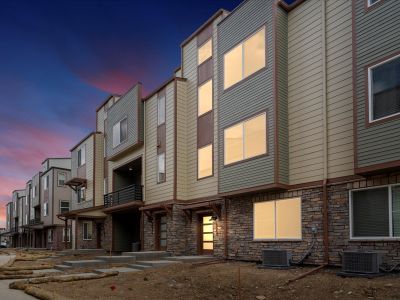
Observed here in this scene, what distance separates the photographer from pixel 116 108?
30703 millimetres

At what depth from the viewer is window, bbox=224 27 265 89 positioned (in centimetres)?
1809

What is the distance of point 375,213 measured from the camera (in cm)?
1355

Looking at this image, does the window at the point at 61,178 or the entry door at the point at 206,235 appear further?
the window at the point at 61,178

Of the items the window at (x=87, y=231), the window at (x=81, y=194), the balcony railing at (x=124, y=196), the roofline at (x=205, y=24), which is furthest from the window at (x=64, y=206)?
the roofline at (x=205, y=24)

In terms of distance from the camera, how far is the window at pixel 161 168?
985 inches

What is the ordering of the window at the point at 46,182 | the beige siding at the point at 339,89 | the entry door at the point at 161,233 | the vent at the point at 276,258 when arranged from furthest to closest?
the window at the point at 46,182
the entry door at the point at 161,233
the vent at the point at 276,258
the beige siding at the point at 339,89

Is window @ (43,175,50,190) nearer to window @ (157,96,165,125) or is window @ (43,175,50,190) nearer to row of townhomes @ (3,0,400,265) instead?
row of townhomes @ (3,0,400,265)

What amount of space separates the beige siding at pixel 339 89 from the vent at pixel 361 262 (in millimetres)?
2702

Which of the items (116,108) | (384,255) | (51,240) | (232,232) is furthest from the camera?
(51,240)

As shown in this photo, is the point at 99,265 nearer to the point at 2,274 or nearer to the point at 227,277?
the point at 2,274

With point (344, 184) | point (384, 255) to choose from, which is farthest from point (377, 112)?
point (384, 255)

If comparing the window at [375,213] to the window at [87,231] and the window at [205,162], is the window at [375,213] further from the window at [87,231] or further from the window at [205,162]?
the window at [87,231]

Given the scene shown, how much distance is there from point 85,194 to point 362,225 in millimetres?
26674

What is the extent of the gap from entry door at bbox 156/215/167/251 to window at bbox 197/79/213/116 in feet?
20.9
